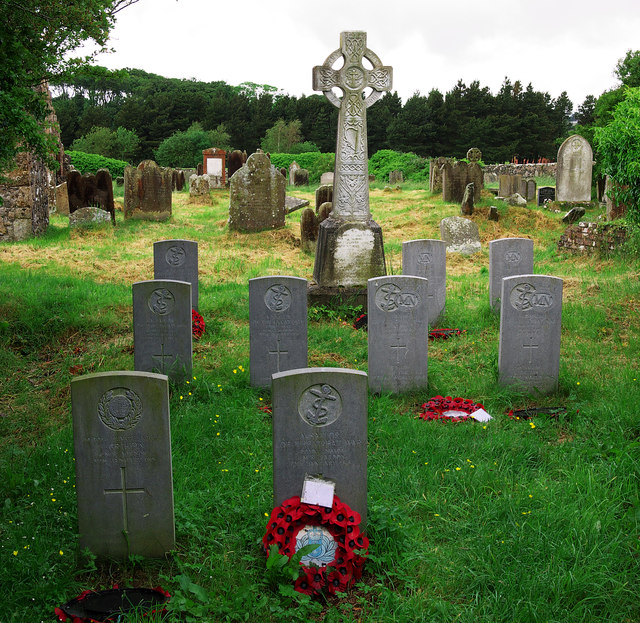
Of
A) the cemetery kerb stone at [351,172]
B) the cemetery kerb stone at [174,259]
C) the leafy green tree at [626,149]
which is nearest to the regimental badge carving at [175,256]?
the cemetery kerb stone at [174,259]

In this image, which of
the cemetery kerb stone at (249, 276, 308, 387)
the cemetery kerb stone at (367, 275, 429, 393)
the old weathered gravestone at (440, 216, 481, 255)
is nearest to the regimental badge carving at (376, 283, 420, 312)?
the cemetery kerb stone at (367, 275, 429, 393)

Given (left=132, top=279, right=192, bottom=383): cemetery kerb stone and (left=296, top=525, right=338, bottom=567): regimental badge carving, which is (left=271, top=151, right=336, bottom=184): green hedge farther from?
(left=296, top=525, right=338, bottom=567): regimental badge carving

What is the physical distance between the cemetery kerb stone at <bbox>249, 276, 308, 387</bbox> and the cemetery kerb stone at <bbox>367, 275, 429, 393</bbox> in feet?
2.31

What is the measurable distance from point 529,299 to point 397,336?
4.25ft

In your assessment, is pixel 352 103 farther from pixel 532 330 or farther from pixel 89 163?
pixel 89 163

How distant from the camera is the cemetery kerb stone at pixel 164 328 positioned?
622 centimetres

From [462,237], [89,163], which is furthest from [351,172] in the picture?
[89,163]

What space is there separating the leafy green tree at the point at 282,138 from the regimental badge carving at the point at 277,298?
42.3 m

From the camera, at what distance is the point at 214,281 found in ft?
35.8

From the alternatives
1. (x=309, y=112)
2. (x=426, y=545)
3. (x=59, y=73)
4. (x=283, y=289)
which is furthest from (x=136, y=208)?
(x=309, y=112)

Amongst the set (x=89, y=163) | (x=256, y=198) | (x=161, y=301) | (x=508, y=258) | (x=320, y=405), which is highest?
(x=89, y=163)

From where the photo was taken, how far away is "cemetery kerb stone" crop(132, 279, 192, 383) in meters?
6.22

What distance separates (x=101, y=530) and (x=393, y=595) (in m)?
1.62

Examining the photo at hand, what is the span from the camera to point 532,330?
241 inches
